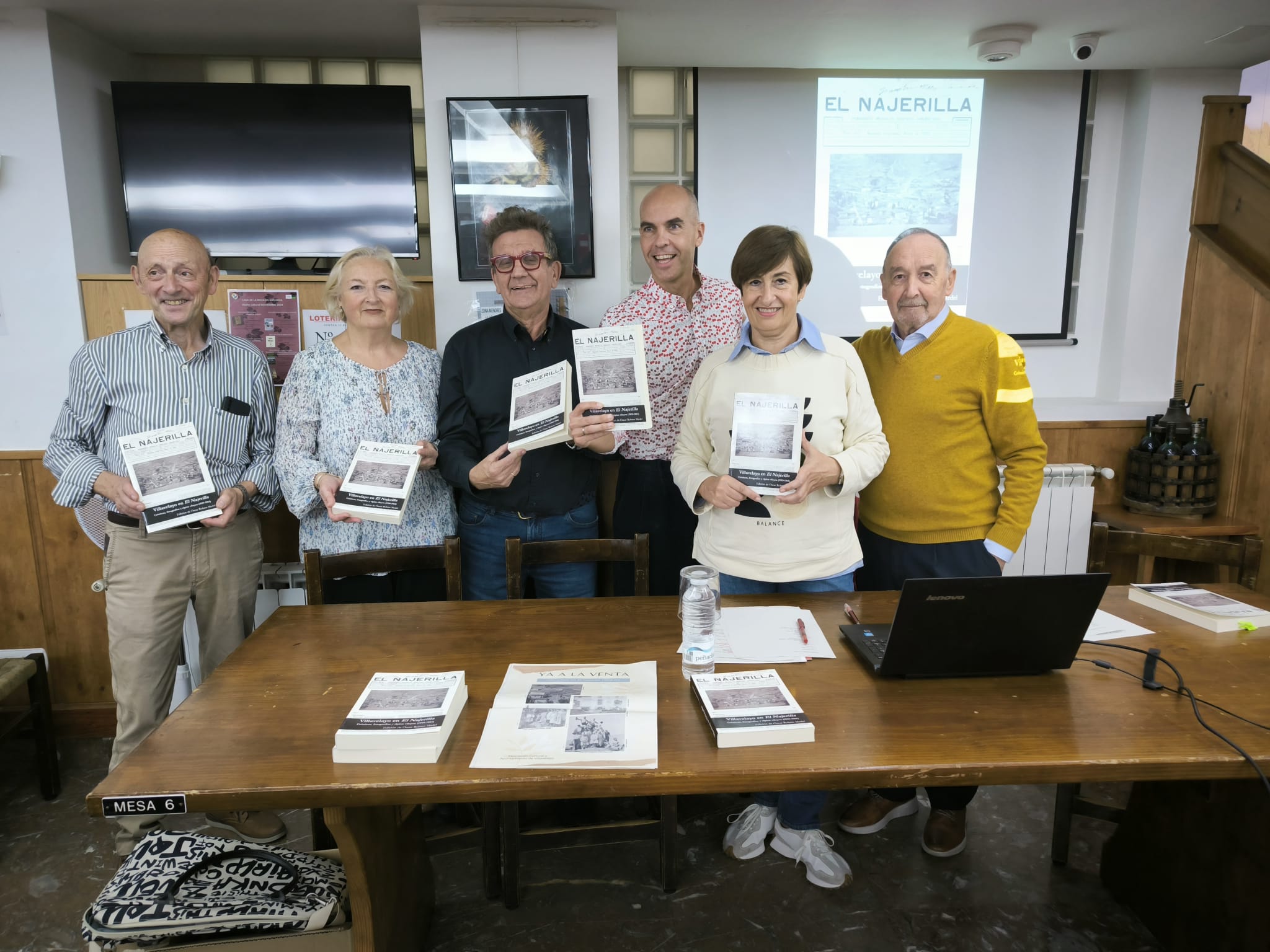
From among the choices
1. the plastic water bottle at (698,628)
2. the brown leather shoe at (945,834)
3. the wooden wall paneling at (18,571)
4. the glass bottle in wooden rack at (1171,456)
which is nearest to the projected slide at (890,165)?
the glass bottle in wooden rack at (1171,456)

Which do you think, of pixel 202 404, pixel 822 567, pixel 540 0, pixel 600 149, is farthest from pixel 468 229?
pixel 822 567

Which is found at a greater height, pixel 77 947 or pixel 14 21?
pixel 14 21

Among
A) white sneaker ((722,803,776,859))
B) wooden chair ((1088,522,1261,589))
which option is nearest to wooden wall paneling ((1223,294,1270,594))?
wooden chair ((1088,522,1261,589))

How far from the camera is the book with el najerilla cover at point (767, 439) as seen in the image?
1.95 meters

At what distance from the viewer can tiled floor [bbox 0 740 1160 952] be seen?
2049 millimetres

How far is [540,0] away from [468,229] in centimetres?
88

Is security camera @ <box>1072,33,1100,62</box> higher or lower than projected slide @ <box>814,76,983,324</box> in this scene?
higher

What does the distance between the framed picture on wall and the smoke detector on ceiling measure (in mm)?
1804

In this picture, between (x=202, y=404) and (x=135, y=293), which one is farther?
(x=135, y=293)

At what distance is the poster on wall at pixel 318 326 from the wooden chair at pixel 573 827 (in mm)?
1313

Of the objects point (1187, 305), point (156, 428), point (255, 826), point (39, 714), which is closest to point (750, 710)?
point (255, 826)

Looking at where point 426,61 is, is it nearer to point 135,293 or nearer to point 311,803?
point 135,293

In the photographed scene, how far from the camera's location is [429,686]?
1.50m

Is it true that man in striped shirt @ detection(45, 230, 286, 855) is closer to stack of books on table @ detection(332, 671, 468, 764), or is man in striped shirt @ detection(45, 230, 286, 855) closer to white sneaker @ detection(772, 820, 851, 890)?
stack of books on table @ detection(332, 671, 468, 764)
